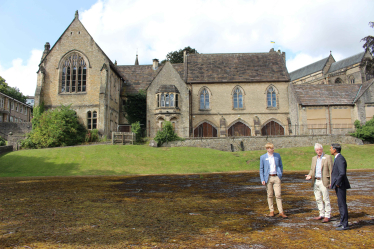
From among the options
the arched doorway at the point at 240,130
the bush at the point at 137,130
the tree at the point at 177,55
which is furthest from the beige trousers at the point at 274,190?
the tree at the point at 177,55

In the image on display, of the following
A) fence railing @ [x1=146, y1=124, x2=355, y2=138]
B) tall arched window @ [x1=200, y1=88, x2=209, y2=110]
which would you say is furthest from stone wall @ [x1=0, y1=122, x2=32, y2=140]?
tall arched window @ [x1=200, y1=88, x2=209, y2=110]

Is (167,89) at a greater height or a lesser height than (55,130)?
greater

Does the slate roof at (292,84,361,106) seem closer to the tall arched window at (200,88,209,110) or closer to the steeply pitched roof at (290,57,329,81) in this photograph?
the tall arched window at (200,88,209,110)

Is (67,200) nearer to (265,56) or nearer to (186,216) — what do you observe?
(186,216)

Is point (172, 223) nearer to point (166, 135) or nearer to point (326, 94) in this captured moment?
point (166, 135)

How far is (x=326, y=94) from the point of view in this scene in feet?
131

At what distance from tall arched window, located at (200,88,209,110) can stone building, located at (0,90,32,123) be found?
4524cm

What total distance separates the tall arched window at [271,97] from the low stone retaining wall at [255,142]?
937 cm

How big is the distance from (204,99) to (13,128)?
26737 millimetres

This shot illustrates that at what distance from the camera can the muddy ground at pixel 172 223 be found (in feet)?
18.9

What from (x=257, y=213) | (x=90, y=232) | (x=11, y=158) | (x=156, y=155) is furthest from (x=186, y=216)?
(x=11, y=158)

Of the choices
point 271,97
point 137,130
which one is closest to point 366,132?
point 271,97

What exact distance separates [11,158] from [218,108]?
2728 cm

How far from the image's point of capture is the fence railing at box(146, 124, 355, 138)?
3834 cm
